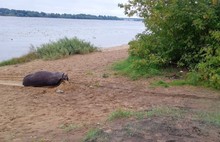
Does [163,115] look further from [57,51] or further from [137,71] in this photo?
[57,51]

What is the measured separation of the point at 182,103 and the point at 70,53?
33.7ft

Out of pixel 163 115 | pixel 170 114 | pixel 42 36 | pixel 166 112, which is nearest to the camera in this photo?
pixel 163 115

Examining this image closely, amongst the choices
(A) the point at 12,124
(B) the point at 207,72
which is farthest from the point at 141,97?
(A) the point at 12,124

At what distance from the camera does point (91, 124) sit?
19.8 ft

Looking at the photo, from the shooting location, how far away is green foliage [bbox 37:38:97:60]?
16.2 m

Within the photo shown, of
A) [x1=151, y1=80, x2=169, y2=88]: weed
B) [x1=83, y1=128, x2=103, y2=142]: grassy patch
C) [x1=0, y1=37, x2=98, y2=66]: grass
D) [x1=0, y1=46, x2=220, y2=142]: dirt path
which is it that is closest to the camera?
[x1=83, y1=128, x2=103, y2=142]: grassy patch

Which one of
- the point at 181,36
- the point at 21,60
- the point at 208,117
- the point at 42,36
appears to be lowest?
the point at 42,36

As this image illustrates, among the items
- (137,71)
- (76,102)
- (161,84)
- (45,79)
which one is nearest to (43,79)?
(45,79)

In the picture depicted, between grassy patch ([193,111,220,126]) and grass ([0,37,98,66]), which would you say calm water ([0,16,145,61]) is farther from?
grassy patch ([193,111,220,126])

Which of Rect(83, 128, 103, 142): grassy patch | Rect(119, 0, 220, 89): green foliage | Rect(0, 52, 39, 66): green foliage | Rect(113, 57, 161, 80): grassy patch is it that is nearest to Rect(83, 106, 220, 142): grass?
Rect(83, 128, 103, 142): grassy patch

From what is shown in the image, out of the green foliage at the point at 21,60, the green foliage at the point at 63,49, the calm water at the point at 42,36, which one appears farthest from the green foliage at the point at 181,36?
the calm water at the point at 42,36

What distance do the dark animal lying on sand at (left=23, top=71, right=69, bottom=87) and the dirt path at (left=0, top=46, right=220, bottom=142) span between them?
0.80 feet

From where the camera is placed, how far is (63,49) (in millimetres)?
16547

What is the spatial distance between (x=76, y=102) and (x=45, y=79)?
1.99m
